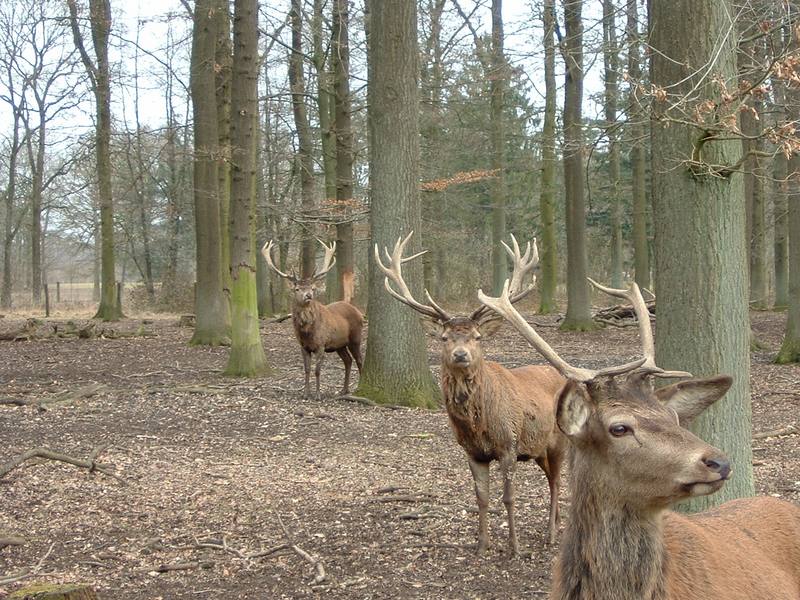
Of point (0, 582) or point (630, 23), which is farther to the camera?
point (630, 23)

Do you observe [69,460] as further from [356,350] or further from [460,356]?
[356,350]

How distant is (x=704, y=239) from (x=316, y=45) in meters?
17.0

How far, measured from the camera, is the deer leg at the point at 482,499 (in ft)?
19.8

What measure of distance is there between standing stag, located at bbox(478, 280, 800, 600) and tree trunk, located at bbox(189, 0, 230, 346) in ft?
48.8

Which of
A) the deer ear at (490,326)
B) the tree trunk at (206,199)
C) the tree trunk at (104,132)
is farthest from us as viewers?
the tree trunk at (104,132)

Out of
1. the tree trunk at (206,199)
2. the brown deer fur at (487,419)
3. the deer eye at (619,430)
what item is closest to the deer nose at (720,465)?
the deer eye at (619,430)

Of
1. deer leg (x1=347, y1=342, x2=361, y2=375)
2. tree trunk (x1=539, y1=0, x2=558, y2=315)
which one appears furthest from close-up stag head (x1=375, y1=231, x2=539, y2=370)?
tree trunk (x1=539, y1=0, x2=558, y2=315)

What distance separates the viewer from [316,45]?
2083 centimetres

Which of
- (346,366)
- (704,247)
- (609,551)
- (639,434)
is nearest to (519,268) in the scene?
(704,247)

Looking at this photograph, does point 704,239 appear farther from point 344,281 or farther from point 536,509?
point 344,281

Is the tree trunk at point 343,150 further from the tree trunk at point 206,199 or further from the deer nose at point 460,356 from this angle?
the deer nose at point 460,356

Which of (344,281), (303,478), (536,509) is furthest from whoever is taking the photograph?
(344,281)

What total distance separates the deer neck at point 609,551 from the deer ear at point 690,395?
512 mm

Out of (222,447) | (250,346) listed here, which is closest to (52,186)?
(250,346)
